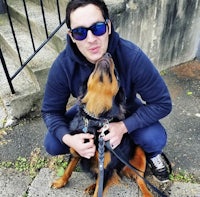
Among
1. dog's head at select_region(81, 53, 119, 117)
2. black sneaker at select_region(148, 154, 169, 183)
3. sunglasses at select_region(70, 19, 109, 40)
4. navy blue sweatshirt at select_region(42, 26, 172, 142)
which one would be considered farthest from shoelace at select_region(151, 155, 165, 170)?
sunglasses at select_region(70, 19, 109, 40)

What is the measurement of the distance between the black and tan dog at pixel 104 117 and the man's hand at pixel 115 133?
5 cm

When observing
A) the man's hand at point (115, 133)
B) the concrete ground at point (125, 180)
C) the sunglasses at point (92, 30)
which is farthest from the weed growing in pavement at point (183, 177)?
the sunglasses at point (92, 30)

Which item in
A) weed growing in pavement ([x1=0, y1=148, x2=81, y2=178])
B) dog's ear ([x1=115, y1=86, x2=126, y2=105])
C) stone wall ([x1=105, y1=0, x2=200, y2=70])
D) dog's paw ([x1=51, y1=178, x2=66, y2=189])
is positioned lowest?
weed growing in pavement ([x1=0, y1=148, x2=81, y2=178])

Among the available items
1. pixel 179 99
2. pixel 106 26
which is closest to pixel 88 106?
pixel 106 26

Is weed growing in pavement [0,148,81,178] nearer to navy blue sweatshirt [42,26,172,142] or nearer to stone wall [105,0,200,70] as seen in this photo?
navy blue sweatshirt [42,26,172,142]

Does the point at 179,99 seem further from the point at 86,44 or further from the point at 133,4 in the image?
the point at 86,44

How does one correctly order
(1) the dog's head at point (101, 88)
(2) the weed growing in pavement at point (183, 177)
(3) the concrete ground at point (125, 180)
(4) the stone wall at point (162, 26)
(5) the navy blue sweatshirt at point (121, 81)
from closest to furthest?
(1) the dog's head at point (101, 88), (5) the navy blue sweatshirt at point (121, 81), (3) the concrete ground at point (125, 180), (2) the weed growing in pavement at point (183, 177), (4) the stone wall at point (162, 26)

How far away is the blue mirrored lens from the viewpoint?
175 cm

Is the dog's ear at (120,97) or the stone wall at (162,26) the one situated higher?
the dog's ear at (120,97)

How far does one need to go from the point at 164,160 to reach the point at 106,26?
1.51m

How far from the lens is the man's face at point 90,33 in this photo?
5.73 ft

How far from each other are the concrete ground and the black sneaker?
0.10 m

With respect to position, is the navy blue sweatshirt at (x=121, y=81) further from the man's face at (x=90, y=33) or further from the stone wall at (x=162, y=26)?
the stone wall at (x=162, y=26)

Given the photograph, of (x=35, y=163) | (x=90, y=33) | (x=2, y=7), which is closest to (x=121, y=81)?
(x=90, y=33)
